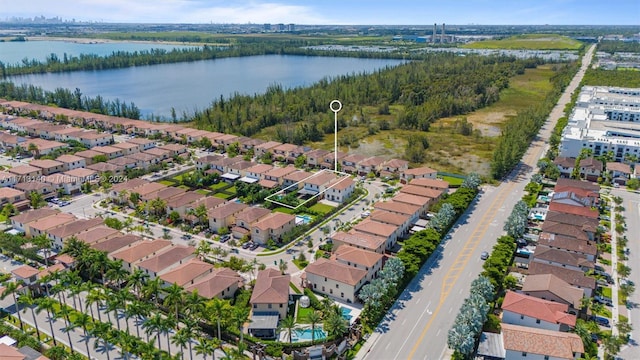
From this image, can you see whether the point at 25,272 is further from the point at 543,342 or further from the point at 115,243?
the point at 543,342

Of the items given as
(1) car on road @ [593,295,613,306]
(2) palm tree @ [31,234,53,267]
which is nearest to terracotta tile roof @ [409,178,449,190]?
(1) car on road @ [593,295,613,306]

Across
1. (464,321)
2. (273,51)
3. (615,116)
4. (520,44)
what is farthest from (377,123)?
(520,44)

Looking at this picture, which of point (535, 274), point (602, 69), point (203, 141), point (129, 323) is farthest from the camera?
point (602, 69)

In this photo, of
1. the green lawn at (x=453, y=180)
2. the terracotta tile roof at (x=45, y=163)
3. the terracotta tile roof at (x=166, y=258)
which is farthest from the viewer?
the terracotta tile roof at (x=45, y=163)

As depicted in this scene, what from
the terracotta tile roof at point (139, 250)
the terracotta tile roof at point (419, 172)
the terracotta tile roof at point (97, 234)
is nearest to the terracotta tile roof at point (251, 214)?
the terracotta tile roof at point (139, 250)

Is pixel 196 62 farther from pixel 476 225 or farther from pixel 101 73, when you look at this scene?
pixel 476 225

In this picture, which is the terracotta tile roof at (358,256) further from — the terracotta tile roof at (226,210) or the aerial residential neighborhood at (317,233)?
the terracotta tile roof at (226,210)
